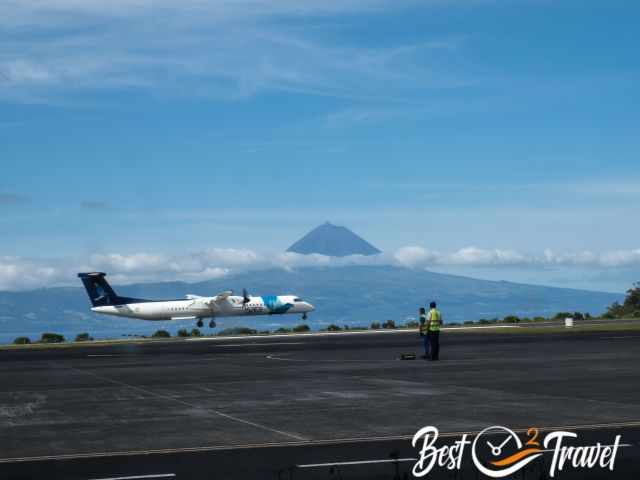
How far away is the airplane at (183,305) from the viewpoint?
99.2m

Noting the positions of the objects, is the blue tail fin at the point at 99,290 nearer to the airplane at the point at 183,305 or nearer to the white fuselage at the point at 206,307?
the airplane at the point at 183,305

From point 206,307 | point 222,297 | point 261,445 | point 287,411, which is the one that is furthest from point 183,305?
point 261,445

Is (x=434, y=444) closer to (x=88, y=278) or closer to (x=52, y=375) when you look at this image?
(x=52, y=375)

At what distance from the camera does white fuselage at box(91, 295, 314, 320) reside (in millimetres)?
99250

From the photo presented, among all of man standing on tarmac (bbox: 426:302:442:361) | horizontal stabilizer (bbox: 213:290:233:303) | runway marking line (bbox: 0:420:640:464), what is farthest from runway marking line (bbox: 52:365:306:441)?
horizontal stabilizer (bbox: 213:290:233:303)

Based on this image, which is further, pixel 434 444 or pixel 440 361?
pixel 440 361

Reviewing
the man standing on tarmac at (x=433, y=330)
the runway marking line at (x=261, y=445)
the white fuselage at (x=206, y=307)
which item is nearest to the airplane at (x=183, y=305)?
the white fuselage at (x=206, y=307)

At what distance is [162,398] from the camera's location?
72.3ft

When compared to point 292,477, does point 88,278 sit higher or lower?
higher

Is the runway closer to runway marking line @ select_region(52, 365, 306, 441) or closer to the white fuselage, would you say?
runway marking line @ select_region(52, 365, 306, 441)

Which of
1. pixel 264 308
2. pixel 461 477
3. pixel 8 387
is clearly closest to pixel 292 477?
pixel 461 477

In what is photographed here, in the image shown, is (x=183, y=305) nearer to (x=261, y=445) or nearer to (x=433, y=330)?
(x=433, y=330)

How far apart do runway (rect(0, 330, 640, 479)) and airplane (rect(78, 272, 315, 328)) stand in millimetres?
65137

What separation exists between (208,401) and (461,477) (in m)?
10.5
